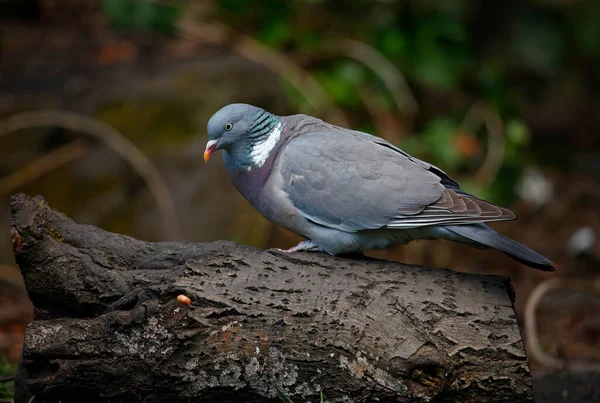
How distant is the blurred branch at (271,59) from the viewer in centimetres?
702

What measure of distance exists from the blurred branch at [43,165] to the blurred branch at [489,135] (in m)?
3.75

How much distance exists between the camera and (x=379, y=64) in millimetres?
7508

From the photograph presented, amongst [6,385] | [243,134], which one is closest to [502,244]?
[243,134]

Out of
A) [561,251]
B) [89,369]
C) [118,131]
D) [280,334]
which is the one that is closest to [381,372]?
[280,334]

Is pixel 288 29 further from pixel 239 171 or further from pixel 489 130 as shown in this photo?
pixel 239 171

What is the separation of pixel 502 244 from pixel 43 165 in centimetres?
442

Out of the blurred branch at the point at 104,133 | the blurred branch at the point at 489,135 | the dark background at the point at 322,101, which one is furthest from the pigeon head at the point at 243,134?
the blurred branch at the point at 489,135

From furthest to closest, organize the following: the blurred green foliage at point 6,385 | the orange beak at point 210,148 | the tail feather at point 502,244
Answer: the blurred green foliage at point 6,385
the orange beak at point 210,148
the tail feather at point 502,244

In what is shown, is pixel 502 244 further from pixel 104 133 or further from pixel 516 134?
pixel 516 134

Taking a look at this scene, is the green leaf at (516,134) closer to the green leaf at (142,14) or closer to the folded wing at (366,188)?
the green leaf at (142,14)

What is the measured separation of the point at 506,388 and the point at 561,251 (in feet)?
15.2

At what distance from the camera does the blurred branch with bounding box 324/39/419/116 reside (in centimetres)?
749

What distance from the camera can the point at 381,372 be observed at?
290cm

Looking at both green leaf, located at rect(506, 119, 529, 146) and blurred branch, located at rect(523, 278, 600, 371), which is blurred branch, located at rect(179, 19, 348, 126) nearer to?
green leaf, located at rect(506, 119, 529, 146)
